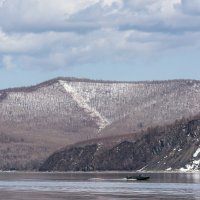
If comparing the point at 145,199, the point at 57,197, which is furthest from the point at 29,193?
the point at 145,199

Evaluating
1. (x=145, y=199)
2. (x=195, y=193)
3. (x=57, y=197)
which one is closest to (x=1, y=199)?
(x=57, y=197)

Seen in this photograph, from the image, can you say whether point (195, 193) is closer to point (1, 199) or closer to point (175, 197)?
point (175, 197)

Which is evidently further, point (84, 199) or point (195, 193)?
point (195, 193)

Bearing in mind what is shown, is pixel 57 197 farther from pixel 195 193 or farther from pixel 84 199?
pixel 195 193

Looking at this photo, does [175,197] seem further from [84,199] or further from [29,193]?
[29,193]

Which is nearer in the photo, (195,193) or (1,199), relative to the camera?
(1,199)

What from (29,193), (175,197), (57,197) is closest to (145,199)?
(175,197)

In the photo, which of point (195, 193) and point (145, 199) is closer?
point (145, 199)
